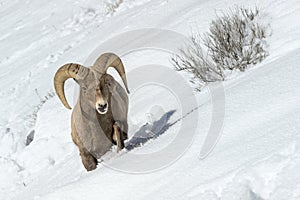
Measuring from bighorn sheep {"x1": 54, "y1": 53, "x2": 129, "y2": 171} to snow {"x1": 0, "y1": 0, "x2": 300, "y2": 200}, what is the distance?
0.56 ft

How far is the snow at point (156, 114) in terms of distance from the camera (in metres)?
3.74

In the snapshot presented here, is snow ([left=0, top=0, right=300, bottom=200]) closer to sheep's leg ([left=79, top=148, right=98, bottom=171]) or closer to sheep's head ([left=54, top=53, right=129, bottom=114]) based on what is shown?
sheep's leg ([left=79, top=148, right=98, bottom=171])

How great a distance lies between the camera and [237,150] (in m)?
3.94

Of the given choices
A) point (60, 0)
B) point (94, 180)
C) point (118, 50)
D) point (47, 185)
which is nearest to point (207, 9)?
point (118, 50)

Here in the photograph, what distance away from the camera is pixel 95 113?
587 cm

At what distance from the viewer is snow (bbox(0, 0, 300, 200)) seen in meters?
3.74

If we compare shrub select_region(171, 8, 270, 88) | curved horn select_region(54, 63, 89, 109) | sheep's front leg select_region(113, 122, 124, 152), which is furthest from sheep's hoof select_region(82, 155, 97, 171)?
shrub select_region(171, 8, 270, 88)

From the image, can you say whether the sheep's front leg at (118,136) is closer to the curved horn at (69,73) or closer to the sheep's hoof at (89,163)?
the sheep's hoof at (89,163)

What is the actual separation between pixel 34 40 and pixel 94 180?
11.7 meters

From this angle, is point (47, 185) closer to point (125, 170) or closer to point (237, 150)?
point (125, 170)

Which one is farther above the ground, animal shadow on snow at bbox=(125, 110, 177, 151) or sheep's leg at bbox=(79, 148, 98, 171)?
sheep's leg at bbox=(79, 148, 98, 171)

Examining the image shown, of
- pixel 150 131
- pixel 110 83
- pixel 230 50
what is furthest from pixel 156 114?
pixel 110 83

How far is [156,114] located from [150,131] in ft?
2.31

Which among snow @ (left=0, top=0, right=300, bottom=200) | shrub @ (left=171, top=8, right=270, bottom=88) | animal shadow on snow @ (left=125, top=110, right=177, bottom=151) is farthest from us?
shrub @ (left=171, top=8, right=270, bottom=88)
